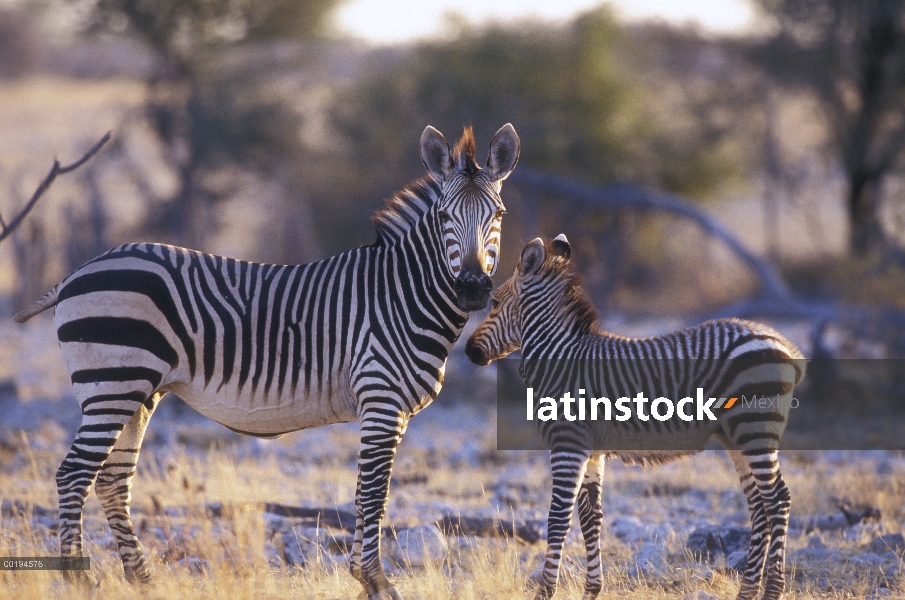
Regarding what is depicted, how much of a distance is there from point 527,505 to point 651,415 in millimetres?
2728

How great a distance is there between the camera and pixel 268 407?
19.8 ft

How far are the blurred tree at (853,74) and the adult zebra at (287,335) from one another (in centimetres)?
1509

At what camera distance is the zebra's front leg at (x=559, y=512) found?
572 centimetres

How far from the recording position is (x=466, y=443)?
12.1m

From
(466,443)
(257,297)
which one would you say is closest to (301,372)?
(257,297)

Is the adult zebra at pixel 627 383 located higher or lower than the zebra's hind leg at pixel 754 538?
higher

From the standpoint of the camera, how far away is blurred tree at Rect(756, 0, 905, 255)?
19.4 meters

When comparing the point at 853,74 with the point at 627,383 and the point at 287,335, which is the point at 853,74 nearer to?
the point at 627,383

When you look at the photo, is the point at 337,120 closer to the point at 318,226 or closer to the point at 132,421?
the point at 318,226

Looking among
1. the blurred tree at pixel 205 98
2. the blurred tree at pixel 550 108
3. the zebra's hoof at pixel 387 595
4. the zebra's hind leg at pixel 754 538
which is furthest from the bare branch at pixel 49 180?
the blurred tree at pixel 205 98

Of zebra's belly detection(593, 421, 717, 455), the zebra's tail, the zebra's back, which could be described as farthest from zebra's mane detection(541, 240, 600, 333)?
the zebra's tail

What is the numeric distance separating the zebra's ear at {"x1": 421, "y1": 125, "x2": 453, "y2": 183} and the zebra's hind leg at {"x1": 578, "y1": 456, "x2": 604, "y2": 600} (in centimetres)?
210

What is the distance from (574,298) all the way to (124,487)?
3.20 meters

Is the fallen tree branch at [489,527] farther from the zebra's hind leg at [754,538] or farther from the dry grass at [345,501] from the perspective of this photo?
the zebra's hind leg at [754,538]
